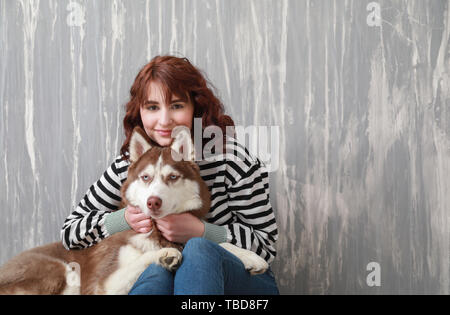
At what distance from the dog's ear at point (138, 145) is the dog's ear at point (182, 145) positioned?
110 millimetres

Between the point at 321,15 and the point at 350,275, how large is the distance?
4.80 ft

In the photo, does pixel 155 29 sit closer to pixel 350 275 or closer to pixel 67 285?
pixel 67 285

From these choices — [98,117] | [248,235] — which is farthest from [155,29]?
[248,235]

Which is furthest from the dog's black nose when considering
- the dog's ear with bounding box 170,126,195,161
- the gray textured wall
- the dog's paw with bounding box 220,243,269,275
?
the gray textured wall

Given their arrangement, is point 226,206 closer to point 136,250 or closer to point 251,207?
point 251,207

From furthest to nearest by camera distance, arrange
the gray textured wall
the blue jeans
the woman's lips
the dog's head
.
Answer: the gray textured wall
the woman's lips
the dog's head
the blue jeans

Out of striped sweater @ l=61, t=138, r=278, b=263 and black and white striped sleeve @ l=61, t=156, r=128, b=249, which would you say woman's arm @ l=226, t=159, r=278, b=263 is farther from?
black and white striped sleeve @ l=61, t=156, r=128, b=249

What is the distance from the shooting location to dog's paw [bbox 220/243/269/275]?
4.88ft

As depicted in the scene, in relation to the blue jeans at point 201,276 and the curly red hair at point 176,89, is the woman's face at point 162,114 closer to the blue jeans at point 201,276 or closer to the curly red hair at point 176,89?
the curly red hair at point 176,89

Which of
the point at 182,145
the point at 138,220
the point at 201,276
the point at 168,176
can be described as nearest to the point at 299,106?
the point at 182,145

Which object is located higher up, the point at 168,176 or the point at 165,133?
the point at 165,133

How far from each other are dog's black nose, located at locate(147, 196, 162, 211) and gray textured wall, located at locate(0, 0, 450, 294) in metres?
0.93

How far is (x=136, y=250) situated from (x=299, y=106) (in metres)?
1.20

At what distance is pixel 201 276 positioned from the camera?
126 centimetres
